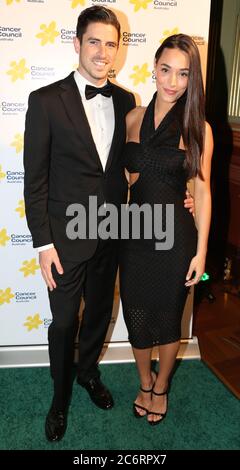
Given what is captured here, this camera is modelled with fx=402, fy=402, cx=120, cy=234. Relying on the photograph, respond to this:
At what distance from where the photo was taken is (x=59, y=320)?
2.03 meters

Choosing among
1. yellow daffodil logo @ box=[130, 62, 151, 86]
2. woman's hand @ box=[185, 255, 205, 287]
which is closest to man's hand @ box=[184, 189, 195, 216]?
woman's hand @ box=[185, 255, 205, 287]

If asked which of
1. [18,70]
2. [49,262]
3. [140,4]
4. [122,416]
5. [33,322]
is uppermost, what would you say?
[140,4]

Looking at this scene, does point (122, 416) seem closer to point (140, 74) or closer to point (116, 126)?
point (116, 126)

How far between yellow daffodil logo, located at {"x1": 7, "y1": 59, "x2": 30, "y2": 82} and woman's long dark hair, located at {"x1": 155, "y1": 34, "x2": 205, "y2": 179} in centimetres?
92

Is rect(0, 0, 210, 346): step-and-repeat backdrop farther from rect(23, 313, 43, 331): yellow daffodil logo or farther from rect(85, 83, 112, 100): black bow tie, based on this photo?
rect(85, 83, 112, 100): black bow tie

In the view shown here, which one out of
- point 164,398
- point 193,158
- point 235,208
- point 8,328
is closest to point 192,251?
point 193,158

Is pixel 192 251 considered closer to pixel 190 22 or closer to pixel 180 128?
pixel 180 128

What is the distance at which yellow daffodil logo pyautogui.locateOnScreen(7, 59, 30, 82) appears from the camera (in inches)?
92.8

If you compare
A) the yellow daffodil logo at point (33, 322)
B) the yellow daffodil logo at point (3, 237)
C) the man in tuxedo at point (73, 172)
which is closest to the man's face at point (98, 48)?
the man in tuxedo at point (73, 172)

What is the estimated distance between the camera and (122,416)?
230 centimetres

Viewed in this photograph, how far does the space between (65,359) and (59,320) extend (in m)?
0.23

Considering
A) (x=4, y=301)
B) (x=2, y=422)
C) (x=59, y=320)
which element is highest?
(x=59, y=320)

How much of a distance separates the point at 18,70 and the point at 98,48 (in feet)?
2.58

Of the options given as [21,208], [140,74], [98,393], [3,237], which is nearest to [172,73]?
[140,74]
